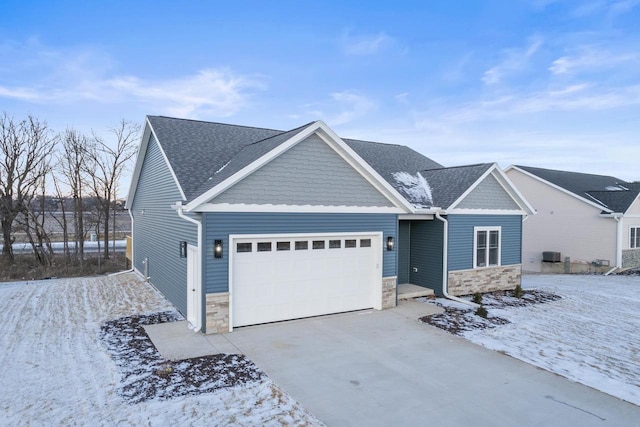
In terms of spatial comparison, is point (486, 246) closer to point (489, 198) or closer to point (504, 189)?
point (489, 198)

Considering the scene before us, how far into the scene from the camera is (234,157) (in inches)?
420

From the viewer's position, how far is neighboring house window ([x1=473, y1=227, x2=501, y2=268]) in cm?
1284

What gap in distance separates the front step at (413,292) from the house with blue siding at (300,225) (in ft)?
0.84

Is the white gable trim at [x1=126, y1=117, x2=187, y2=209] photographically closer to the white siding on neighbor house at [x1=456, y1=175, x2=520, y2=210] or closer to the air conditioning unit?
the white siding on neighbor house at [x1=456, y1=175, x2=520, y2=210]

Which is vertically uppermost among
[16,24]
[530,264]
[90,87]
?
[16,24]

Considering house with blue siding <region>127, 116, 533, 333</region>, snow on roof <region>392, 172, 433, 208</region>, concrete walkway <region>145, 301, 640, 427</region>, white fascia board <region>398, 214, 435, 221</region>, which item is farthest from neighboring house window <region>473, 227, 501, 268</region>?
concrete walkway <region>145, 301, 640, 427</region>

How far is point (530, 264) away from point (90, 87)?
24241mm

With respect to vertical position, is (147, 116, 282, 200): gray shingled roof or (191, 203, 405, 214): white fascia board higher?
(147, 116, 282, 200): gray shingled roof

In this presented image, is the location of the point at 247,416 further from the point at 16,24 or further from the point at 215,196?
the point at 16,24

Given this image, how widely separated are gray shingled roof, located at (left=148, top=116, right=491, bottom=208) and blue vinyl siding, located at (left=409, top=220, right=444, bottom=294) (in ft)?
2.75

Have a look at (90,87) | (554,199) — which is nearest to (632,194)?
(554,199)

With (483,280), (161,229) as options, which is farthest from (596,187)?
(161,229)

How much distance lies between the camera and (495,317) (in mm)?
9922

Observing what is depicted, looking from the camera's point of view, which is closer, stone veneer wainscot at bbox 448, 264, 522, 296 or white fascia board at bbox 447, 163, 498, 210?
white fascia board at bbox 447, 163, 498, 210
